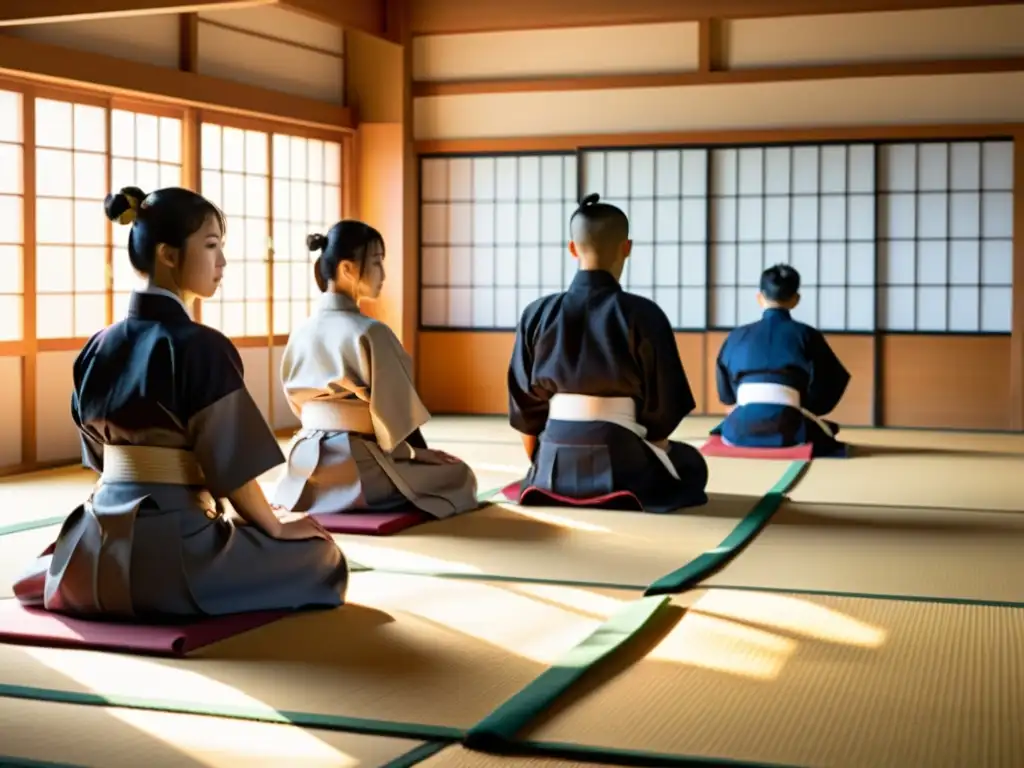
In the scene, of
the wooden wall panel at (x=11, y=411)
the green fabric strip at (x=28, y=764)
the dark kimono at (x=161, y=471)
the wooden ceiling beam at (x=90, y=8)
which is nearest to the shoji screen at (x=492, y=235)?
the wooden wall panel at (x=11, y=411)

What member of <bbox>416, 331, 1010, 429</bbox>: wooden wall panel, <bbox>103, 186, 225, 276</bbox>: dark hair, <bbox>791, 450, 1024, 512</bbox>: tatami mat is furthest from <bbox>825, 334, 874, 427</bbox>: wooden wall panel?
<bbox>103, 186, 225, 276</bbox>: dark hair

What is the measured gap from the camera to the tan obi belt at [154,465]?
3.40 meters

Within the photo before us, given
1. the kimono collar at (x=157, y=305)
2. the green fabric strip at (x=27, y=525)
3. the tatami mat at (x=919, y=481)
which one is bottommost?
the green fabric strip at (x=27, y=525)

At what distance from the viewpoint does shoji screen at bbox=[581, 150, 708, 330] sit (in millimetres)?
9258

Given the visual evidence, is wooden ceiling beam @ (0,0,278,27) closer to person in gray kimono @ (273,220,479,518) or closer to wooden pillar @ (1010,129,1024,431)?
person in gray kimono @ (273,220,479,518)

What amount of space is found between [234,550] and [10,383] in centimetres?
378

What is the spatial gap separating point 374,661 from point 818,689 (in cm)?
93

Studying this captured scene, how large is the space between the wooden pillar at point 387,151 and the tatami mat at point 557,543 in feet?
14.2

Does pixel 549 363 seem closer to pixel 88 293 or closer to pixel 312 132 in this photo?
pixel 88 293

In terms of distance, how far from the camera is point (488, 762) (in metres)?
2.45

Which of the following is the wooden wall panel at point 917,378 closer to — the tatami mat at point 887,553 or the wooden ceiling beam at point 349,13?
the wooden ceiling beam at point 349,13

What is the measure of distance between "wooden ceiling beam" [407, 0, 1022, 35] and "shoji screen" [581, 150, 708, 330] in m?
0.86

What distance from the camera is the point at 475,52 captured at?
31.1 feet

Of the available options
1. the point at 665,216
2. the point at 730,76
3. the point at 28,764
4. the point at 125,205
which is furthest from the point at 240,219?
the point at 28,764
